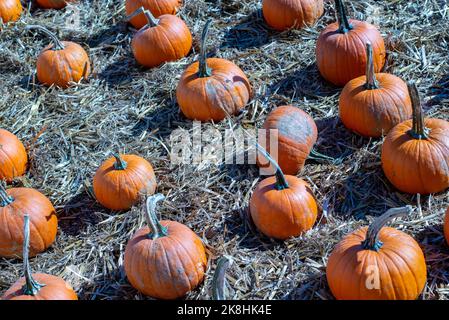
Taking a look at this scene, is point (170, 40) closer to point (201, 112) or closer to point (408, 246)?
point (201, 112)

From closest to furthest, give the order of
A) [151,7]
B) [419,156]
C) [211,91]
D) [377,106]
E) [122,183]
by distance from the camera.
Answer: [419,156], [122,183], [377,106], [211,91], [151,7]

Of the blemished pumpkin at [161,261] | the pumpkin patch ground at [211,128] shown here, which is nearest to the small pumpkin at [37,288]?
the pumpkin patch ground at [211,128]

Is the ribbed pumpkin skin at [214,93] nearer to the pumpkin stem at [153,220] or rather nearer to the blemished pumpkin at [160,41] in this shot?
the blemished pumpkin at [160,41]

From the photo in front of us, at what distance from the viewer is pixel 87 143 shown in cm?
598

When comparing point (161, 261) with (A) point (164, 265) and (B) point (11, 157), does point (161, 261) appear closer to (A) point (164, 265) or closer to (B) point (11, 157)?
(A) point (164, 265)

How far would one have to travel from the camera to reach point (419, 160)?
480 cm

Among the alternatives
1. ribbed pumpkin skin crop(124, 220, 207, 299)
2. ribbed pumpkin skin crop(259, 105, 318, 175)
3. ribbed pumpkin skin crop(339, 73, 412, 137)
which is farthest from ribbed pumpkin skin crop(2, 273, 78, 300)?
ribbed pumpkin skin crop(339, 73, 412, 137)

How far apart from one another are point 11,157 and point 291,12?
9.45 ft

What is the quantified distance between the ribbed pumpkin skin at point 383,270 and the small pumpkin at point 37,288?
1628mm

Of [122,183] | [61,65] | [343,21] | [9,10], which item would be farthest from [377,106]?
[9,10]

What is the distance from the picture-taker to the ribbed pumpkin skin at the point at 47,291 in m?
4.19

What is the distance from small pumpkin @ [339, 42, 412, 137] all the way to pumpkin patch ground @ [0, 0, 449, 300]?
0.15 meters

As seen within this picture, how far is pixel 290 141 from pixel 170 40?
2.00 metres
